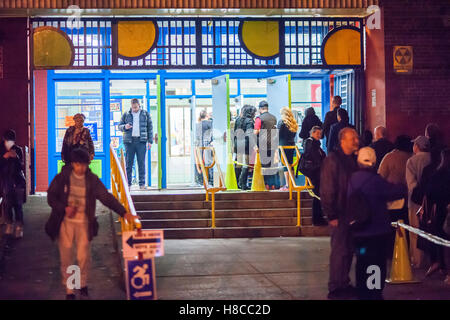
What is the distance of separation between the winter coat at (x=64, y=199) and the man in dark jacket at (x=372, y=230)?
2596 mm

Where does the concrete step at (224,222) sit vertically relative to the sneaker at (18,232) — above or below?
below

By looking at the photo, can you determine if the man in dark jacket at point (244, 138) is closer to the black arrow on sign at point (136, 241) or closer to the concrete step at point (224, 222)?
the concrete step at point (224, 222)

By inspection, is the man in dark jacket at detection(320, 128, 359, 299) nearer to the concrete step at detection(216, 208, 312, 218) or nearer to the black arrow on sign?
the black arrow on sign

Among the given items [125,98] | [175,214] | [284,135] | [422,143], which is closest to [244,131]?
[284,135]

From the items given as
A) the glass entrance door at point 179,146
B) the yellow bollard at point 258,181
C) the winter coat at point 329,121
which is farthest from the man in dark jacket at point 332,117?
the glass entrance door at point 179,146

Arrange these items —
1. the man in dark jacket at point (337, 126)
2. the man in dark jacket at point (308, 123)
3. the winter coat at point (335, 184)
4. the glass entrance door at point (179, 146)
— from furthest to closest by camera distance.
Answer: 1. the glass entrance door at point (179, 146)
2. the man in dark jacket at point (308, 123)
3. the man in dark jacket at point (337, 126)
4. the winter coat at point (335, 184)

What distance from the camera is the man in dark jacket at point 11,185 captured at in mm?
10719

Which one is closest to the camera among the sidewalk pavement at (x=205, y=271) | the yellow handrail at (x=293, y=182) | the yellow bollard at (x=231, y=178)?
the sidewalk pavement at (x=205, y=271)

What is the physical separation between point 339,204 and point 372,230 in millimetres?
581

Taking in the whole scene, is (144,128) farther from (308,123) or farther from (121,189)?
(121,189)

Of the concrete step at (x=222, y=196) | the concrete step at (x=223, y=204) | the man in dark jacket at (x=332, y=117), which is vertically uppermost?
the man in dark jacket at (x=332, y=117)

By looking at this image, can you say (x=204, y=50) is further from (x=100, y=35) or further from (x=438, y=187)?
(x=438, y=187)

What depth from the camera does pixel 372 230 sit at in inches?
275
